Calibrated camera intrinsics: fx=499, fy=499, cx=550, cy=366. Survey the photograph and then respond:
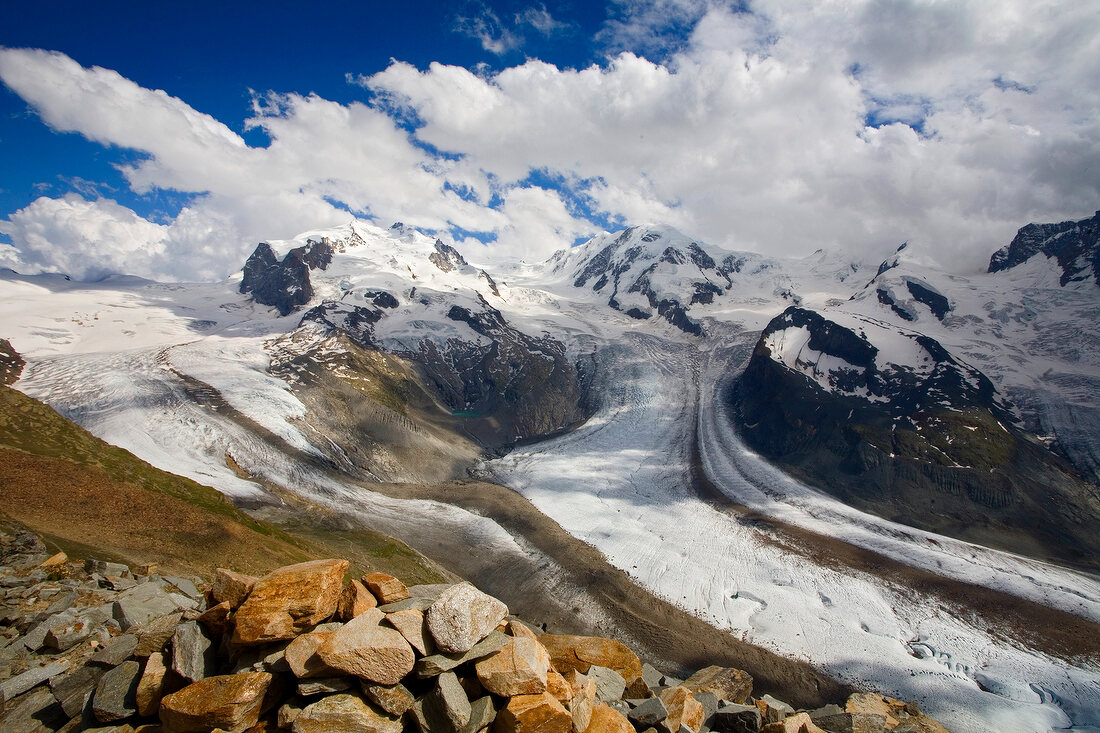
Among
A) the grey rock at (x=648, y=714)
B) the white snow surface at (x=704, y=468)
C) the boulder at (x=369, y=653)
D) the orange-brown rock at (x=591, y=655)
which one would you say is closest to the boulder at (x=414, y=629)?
the boulder at (x=369, y=653)

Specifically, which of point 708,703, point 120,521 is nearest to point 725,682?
point 708,703

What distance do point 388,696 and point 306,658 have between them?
169 cm

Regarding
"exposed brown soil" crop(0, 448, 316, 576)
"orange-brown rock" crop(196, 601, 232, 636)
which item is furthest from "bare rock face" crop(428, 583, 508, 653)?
"exposed brown soil" crop(0, 448, 316, 576)

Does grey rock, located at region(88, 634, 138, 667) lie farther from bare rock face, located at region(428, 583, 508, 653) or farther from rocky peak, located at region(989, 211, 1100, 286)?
rocky peak, located at region(989, 211, 1100, 286)

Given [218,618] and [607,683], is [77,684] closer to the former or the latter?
[218,618]

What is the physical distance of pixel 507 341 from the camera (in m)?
175

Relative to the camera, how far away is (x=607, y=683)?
13.1 meters

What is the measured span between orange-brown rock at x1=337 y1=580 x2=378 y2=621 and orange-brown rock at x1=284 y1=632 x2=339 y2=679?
52.0 inches

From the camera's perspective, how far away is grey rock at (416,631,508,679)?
951 cm

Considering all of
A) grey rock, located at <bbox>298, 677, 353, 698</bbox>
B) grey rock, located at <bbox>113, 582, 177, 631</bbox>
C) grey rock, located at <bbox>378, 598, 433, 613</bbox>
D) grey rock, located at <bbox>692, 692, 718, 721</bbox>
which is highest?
grey rock, located at <bbox>378, 598, 433, 613</bbox>

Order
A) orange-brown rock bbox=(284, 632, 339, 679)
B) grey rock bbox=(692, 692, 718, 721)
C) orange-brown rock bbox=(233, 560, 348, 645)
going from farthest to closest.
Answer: grey rock bbox=(692, 692, 718, 721) → orange-brown rock bbox=(233, 560, 348, 645) → orange-brown rock bbox=(284, 632, 339, 679)

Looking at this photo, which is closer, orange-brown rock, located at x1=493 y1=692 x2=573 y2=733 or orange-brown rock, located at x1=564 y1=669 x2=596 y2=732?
orange-brown rock, located at x1=493 y1=692 x2=573 y2=733

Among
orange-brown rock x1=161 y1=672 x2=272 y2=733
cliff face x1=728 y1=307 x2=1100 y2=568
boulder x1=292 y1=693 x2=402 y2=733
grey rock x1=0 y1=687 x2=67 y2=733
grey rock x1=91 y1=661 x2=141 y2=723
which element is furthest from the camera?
cliff face x1=728 y1=307 x2=1100 y2=568

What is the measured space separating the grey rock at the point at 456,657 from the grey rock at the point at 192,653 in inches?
166
